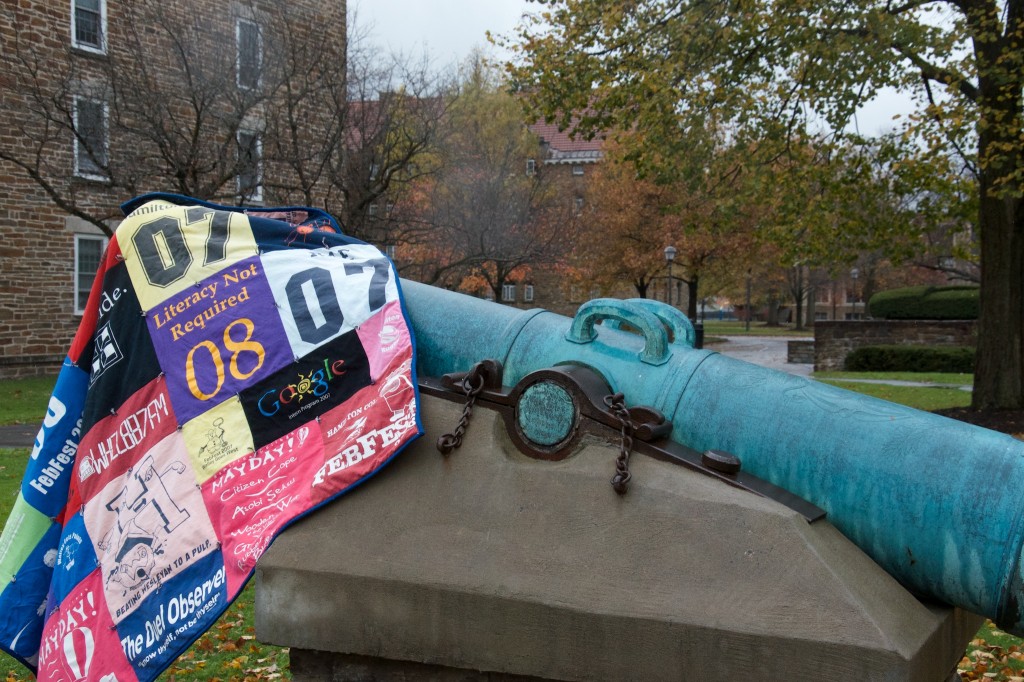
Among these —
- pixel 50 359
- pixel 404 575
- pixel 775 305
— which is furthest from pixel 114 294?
pixel 775 305

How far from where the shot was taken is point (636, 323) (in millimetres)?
2658

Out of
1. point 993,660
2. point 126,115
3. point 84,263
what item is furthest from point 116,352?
point 84,263

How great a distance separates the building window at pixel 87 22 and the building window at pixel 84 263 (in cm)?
413

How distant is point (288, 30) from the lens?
16281 mm

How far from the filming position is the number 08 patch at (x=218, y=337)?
9.36 ft

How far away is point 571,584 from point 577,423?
0.44 metres

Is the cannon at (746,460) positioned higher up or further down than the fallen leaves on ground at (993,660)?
higher up

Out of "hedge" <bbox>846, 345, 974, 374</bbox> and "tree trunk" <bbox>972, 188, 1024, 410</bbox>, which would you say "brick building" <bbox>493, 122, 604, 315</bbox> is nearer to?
"hedge" <bbox>846, 345, 974, 374</bbox>

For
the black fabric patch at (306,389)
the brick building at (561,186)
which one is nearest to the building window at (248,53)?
the black fabric patch at (306,389)

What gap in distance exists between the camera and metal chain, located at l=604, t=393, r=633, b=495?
7.74 ft

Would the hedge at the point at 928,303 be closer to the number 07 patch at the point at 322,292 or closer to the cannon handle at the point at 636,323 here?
the cannon handle at the point at 636,323

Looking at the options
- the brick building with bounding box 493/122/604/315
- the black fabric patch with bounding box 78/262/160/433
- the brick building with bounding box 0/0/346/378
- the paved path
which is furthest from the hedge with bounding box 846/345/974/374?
the black fabric patch with bounding box 78/262/160/433

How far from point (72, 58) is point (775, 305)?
2107 inches

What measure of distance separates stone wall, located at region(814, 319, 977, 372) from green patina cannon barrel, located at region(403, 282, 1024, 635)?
74.3ft
